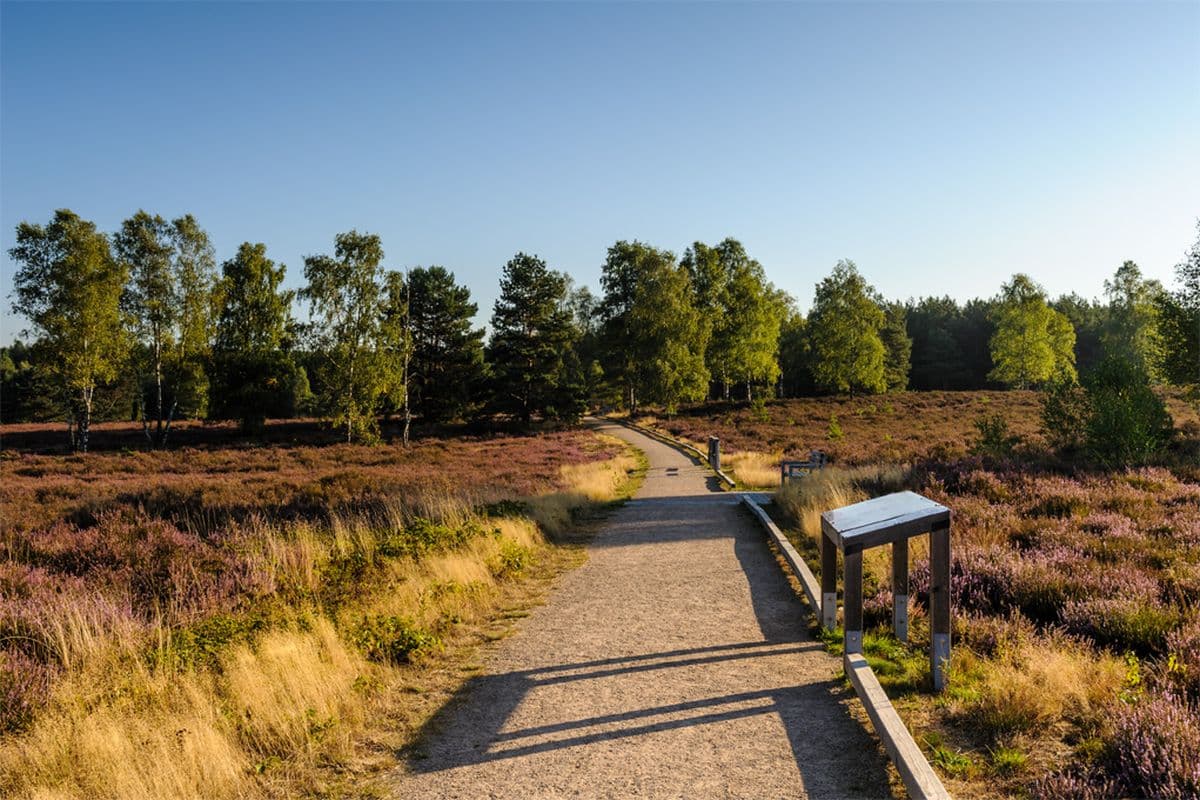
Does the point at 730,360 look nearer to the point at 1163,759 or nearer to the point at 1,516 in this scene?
the point at 1,516

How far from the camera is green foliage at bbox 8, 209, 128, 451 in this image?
39.1 metres

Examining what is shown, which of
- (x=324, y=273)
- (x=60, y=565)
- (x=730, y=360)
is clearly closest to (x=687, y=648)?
(x=60, y=565)

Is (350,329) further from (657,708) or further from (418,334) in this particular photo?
(657,708)

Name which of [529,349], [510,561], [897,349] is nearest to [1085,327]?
[897,349]

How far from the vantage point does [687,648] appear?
7.09 m

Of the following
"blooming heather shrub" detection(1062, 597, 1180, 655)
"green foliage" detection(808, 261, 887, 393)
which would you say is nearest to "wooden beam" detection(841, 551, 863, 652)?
"blooming heather shrub" detection(1062, 597, 1180, 655)

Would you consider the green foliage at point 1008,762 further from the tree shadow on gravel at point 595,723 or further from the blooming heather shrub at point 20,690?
the blooming heather shrub at point 20,690

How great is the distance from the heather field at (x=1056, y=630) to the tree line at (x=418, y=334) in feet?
35.6

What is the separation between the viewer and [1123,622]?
639cm

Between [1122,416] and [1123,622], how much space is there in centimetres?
1520

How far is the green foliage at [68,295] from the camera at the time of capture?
39.1 metres

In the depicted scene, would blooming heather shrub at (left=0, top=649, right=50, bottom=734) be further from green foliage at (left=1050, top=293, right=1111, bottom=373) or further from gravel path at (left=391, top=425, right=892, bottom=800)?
green foliage at (left=1050, top=293, right=1111, bottom=373)

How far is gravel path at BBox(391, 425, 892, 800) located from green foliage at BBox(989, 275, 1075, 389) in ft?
239

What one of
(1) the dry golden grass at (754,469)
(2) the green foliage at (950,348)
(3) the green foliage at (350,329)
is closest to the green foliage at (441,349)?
(3) the green foliage at (350,329)
